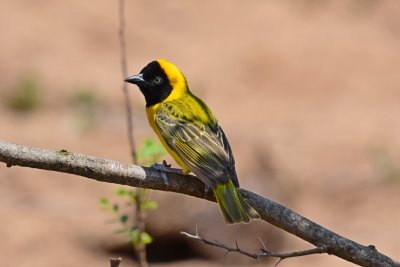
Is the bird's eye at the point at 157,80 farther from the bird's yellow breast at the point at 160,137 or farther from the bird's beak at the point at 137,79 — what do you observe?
the bird's yellow breast at the point at 160,137

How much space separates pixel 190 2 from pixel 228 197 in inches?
476

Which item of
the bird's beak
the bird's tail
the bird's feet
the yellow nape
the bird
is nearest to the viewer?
the bird's feet

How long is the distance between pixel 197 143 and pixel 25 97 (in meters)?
7.31

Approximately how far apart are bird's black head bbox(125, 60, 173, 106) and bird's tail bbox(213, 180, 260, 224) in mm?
1319

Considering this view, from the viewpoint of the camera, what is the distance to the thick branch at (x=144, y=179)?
4305 mm

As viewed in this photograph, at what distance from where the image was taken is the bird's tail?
484 centimetres

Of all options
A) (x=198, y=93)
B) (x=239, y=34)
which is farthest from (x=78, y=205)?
(x=239, y=34)

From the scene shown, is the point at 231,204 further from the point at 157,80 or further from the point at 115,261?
the point at 157,80

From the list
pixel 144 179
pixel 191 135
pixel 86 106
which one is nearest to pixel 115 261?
pixel 144 179

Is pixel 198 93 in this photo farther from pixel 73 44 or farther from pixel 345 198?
pixel 345 198

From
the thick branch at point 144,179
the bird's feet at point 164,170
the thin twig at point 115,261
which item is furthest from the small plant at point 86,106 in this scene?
the thin twig at point 115,261

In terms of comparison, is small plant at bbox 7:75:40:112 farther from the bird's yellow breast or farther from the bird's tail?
the bird's tail

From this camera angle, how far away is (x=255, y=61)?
15.0 metres

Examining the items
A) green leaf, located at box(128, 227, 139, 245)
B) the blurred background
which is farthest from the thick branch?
the blurred background
